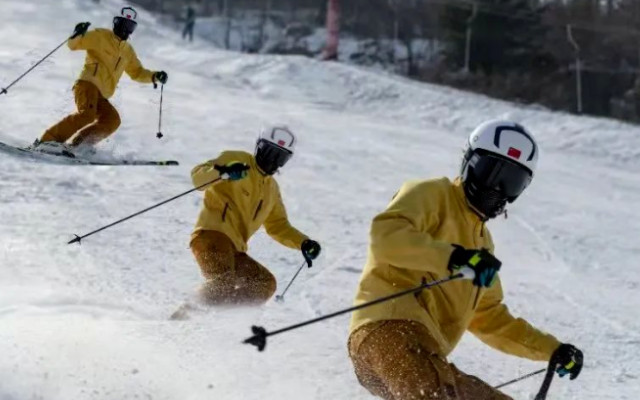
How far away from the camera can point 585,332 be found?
6672mm

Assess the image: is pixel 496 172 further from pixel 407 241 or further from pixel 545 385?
pixel 545 385

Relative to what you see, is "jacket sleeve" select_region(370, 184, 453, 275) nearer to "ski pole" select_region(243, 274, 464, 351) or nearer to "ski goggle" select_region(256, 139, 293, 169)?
"ski pole" select_region(243, 274, 464, 351)

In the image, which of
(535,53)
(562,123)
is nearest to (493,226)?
(562,123)

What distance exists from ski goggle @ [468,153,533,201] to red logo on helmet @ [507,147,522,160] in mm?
28

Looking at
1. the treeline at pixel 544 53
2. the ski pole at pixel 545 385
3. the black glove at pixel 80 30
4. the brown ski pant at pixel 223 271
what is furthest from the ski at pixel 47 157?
the treeline at pixel 544 53

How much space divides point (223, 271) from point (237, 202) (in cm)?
49

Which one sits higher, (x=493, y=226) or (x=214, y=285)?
(x=214, y=285)

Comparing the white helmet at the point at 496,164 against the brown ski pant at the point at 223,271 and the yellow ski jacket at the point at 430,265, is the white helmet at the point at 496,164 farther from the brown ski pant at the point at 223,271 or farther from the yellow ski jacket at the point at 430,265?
the brown ski pant at the point at 223,271

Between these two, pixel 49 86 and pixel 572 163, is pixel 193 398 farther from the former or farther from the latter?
pixel 49 86

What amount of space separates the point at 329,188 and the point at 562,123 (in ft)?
26.9

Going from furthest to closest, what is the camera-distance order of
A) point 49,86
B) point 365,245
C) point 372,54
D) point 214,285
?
point 372,54 → point 49,86 → point 365,245 → point 214,285

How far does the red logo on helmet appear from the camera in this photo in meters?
3.67

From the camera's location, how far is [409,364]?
3406 millimetres

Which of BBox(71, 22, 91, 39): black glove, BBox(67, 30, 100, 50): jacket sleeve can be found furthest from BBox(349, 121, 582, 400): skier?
BBox(67, 30, 100, 50): jacket sleeve
